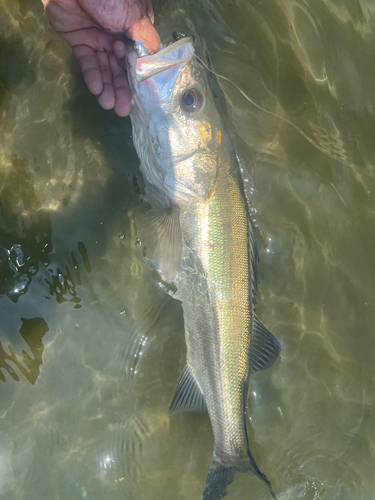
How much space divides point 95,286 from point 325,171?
2333 millimetres

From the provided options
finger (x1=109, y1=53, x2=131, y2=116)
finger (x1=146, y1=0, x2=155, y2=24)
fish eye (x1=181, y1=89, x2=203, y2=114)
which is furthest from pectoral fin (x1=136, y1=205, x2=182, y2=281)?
finger (x1=146, y1=0, x2=155, y2=24)

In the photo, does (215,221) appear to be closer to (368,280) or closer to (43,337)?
(43,337)

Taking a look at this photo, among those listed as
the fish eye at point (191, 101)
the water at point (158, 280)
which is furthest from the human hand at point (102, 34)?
the fish eye at point (191, 101)

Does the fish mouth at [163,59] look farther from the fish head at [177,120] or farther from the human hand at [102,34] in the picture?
the human hand at [102,34]

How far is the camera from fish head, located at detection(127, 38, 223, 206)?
8.28ft

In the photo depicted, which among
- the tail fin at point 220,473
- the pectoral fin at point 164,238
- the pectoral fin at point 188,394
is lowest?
the tail fin at point 220,473

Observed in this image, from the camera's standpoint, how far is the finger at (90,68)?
2.95 meters

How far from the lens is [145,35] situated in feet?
8.61

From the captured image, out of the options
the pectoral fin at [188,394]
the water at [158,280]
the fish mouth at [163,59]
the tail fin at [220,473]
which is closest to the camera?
the fish mouth at [163,59]

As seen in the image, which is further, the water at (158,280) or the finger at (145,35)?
the water at (158,280)

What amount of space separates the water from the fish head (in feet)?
1.94

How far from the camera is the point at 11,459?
2.93 meters

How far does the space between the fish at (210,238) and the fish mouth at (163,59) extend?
0.08 ft

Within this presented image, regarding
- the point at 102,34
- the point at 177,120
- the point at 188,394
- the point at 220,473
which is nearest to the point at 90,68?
the point at 102,34
